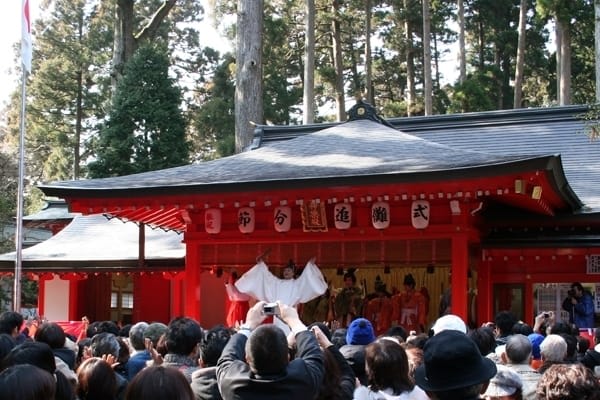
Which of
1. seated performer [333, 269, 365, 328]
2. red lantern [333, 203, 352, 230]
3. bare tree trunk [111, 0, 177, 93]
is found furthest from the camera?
bare tree trunk [111, 0, 177, 93]

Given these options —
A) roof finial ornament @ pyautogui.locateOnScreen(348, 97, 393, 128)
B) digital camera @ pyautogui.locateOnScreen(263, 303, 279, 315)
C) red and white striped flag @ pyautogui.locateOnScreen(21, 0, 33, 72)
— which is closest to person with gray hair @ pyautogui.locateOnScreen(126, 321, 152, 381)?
digital camera @ pyautogui.locateOnScreen(263, 303, 279, 315)

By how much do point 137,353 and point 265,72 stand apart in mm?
26120

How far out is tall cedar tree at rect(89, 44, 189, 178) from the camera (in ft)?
74.1

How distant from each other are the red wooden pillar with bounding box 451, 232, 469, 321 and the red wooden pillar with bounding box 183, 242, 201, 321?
3680mm

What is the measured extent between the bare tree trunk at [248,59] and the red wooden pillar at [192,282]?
6.84 m

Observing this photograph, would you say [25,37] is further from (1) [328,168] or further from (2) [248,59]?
(1) [328,168]

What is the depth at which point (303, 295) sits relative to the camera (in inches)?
466

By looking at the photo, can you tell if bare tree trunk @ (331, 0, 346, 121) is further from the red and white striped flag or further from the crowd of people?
the crowd of people

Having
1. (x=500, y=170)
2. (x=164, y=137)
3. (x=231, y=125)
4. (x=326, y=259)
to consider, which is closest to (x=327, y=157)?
(x=326, y=259)

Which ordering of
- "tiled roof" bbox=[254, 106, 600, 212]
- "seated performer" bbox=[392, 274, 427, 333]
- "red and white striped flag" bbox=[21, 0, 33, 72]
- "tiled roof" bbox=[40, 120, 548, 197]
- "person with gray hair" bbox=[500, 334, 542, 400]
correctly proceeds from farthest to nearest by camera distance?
1. "red and white striped flag" bbox=[21, 0, 33, 72]
2. "tiled roof" bbox=[254, 106, 600, 212]
3. "seated performer" bbox=[392, 274, 427, 333]
4. "tiled roof" bbox=[40, 120, 548, 197]
5. "person with gray hair" bbox=[500, 334, 542, 400]

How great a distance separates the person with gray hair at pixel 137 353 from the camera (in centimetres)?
529

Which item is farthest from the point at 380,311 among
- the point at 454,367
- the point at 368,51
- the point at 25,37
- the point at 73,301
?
the point at 368,51

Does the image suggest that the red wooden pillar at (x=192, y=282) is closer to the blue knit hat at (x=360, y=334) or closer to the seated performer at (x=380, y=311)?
the seated performer at (x=380, y=311)

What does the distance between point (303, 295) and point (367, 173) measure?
2530 mm
